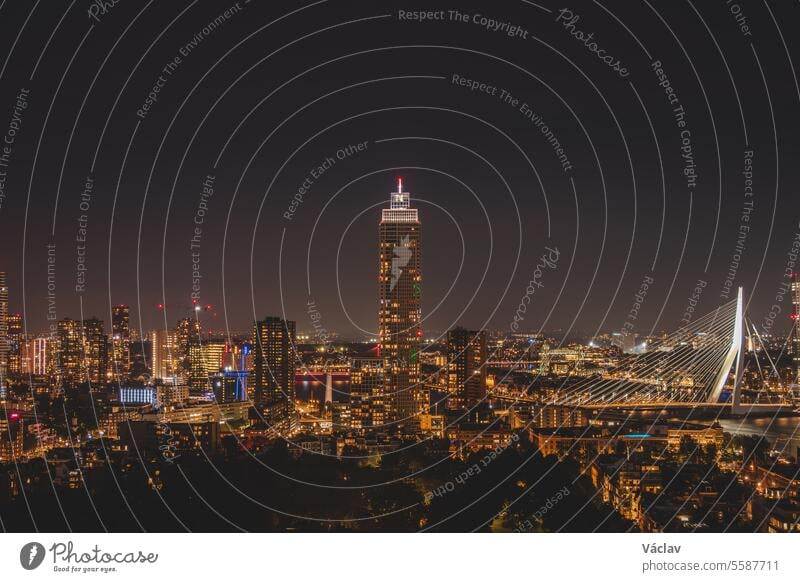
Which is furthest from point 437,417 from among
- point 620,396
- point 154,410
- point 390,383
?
point 620,396

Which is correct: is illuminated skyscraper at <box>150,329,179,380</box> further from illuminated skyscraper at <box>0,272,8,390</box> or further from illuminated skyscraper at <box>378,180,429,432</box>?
illuminated skyscraper at <box>0,272,8,390</box>

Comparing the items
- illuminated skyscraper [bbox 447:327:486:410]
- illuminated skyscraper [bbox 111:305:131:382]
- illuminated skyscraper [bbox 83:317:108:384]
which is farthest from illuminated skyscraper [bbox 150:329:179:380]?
illuminated skyscraper [bbox 447:327:486:410]

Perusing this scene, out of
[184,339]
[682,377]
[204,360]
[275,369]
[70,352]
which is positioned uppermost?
[184,339]

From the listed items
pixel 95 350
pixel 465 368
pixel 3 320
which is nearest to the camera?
pixel 3 320

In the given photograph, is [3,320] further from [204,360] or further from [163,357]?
[163,357]

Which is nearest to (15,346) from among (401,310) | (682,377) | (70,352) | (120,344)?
(70,352)
